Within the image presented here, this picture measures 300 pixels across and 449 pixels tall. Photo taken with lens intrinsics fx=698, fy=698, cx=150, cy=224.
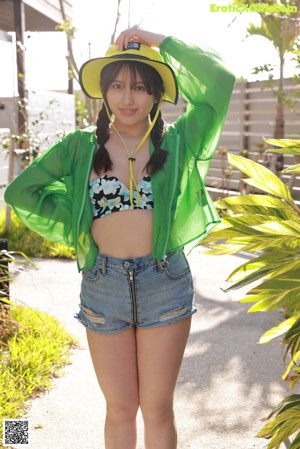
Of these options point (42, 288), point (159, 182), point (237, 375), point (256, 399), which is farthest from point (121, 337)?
point (42, 288)

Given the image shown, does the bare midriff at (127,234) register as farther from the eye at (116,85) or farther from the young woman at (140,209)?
the eye at (116,85)

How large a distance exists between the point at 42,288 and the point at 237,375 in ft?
8.02

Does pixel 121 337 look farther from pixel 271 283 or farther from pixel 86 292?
pixel 271 283

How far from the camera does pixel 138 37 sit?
243cm

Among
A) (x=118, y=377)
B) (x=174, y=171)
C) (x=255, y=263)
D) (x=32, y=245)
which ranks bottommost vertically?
(x=32, y=245)

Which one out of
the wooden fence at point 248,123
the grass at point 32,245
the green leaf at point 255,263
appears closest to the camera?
the green leaf at point 255,263

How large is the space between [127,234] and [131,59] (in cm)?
59

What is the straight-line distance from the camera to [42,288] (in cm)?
596

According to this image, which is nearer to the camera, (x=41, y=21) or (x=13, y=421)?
(x=13, y=421)

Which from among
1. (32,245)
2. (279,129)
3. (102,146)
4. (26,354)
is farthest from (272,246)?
(279,129)

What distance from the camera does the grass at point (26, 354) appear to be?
3512 mm

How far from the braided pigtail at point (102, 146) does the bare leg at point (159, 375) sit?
57 centimetres

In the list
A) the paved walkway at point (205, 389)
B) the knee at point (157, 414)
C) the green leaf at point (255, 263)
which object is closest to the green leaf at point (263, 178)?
the green leaf at point (255, 263)

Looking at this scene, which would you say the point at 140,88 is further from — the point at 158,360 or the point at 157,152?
the point at 158,360
